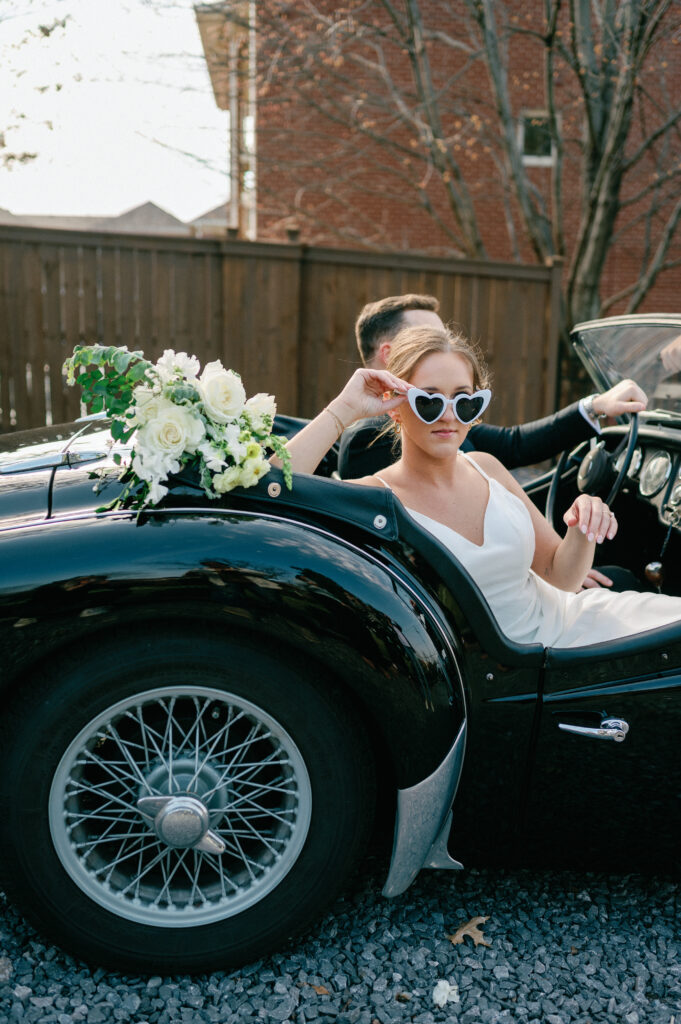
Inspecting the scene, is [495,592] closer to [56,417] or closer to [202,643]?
[202,643]

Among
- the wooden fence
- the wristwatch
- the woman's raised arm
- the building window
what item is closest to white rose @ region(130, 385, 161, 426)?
the woman's raised arm

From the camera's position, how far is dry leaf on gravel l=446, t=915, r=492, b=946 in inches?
81.4

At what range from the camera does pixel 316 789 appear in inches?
74.1

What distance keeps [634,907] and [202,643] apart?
1.35 metres

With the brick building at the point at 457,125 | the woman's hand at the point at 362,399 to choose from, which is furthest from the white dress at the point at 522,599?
the brick building at the point at 457,125

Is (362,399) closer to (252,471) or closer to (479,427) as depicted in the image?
(252,471)

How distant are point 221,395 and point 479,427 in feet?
5.70

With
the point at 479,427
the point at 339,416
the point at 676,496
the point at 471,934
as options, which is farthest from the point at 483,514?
→ the point at 479,427

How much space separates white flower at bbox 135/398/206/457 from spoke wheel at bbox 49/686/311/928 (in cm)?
52

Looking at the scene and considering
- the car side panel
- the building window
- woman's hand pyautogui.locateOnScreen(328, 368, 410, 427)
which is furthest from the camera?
the building window

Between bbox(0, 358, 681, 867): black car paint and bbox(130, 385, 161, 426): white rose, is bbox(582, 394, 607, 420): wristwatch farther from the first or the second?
bbox(130, 385, 161, 426): white rose

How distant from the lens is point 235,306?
7.73m

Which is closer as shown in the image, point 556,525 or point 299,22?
point 556,525

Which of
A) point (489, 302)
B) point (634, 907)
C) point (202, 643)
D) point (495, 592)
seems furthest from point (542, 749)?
point (489, 302)
